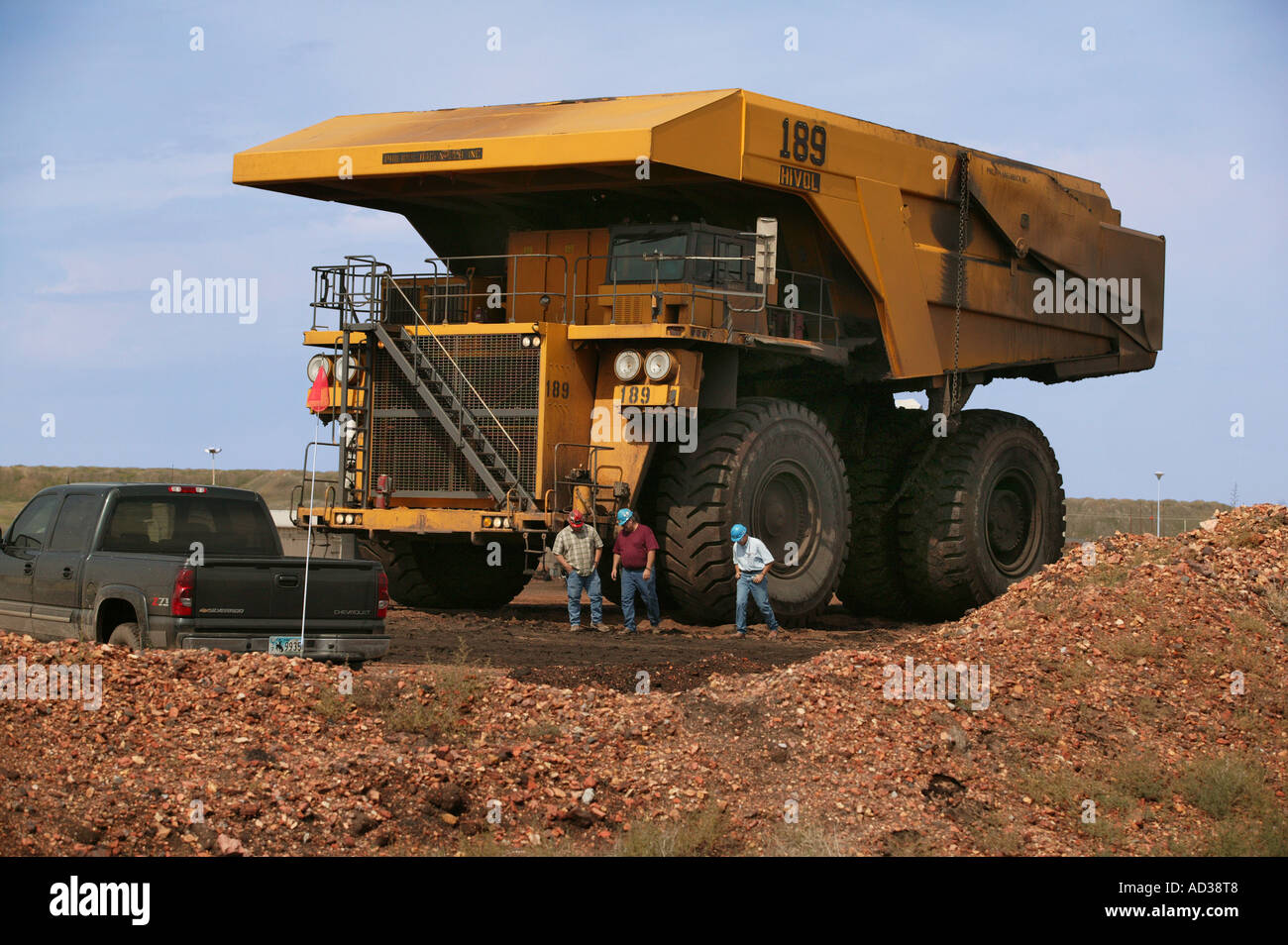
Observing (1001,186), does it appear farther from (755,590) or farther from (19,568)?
(19,568)

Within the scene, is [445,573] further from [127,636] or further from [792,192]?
[127,636]

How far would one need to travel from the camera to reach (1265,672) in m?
12.5

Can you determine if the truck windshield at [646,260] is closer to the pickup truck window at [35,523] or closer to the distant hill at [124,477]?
the pickup truck window at [35,523]

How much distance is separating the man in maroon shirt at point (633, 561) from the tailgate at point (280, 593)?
194 inches

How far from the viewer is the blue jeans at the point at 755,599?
16.4 metres

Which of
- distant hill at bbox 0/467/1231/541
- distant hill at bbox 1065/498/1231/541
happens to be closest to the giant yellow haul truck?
distant hill at bbox 1065/498/1231/541

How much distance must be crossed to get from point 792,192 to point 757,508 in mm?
3464

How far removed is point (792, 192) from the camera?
17.1m

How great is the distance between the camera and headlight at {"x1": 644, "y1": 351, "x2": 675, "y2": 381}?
16.0m

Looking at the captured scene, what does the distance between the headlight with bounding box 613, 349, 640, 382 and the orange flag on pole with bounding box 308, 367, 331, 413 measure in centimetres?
366

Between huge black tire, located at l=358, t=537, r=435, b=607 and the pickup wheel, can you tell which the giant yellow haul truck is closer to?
huge black tire, located at l=358, t=537, r=435, b=607
